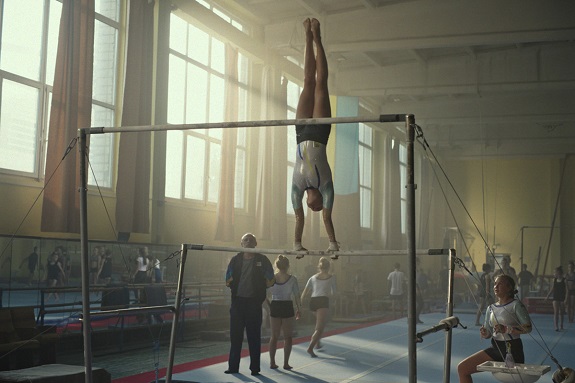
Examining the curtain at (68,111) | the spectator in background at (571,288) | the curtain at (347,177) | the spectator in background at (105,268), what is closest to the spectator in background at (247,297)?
the spectator in background at (105,268)

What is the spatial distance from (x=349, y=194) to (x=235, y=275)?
13.3 metres

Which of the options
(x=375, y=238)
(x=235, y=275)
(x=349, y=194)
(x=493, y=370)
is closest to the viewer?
(x=493, y=370)

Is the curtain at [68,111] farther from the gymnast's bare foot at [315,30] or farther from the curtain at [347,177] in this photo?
the curtain at [347,177]

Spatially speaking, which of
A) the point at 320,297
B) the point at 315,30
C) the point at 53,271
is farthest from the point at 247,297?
the point at 315,30

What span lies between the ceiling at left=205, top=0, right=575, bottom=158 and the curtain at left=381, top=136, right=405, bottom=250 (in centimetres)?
261

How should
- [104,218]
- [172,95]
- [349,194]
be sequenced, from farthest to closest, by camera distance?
[349,194] < [172,95] < [104,218]

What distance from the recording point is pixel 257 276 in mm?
8750

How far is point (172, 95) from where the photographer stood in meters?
14.4

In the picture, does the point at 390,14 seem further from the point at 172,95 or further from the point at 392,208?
the point at 392,208

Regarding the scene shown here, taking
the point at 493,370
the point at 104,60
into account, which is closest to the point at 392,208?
the point at 104,60

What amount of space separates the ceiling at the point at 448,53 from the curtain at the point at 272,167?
1.05m

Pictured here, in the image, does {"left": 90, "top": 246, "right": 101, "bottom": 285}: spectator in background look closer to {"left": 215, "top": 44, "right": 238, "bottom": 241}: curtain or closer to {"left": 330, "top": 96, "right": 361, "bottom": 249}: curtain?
{"left": 215, "top": 44, "right": 238, "bottom": 241}: curtain

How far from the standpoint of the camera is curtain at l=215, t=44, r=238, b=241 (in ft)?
49.6

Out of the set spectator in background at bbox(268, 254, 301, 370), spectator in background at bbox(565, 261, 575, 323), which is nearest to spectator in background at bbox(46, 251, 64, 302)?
spectator in background at bbox(268, 254, 301, 370)
